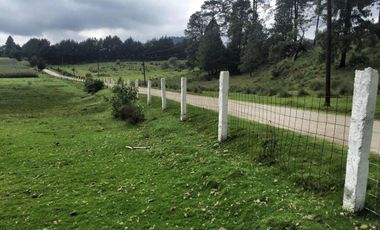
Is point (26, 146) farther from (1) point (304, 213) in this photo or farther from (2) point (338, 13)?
(2) point (338, 13)

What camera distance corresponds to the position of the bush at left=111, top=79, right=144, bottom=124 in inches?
780

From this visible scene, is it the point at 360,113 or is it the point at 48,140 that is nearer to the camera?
the point at 360,113

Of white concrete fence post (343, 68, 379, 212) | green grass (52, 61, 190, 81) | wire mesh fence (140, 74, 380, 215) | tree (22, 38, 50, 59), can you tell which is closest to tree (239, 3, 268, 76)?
green grass (52, 61, 190, 81)

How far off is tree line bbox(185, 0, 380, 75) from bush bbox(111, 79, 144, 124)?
22.8 m

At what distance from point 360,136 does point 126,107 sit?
16128 mm

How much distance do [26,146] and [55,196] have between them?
7582 millimetres

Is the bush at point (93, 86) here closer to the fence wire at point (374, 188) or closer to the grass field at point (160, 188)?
the grass field at point (160, 188)

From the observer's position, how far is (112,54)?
6801 inches

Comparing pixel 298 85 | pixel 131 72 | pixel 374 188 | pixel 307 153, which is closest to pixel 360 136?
pixel 374 188

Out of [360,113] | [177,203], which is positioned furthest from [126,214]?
[360,113]

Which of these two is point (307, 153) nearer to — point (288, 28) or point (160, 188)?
point (160, 188)

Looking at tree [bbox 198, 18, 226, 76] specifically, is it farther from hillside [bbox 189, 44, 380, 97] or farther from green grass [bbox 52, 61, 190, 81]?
green grass [bbox 52, 61, 190, 81]

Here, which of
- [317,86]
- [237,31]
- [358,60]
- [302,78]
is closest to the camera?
[317,86]

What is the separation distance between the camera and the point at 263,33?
72688mm
